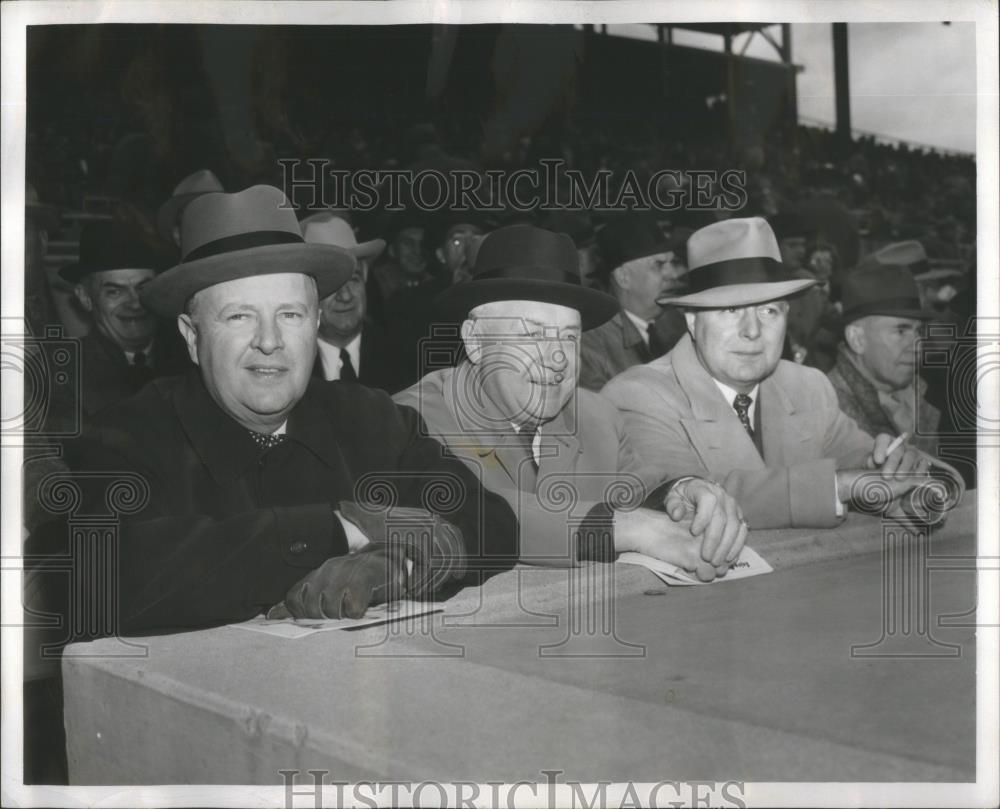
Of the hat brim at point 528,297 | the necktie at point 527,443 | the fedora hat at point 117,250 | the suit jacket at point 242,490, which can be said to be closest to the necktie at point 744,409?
the hat brim at point 528,297

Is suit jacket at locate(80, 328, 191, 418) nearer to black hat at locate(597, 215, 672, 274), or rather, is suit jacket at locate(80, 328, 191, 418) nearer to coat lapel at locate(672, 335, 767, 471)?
black hat at locate(597, 215, 672, 274)

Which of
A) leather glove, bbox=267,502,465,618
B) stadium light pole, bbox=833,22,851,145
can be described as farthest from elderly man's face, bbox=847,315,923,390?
leather glove, bbox=267,502,465,618

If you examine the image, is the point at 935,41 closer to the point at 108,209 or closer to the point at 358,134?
the point at 358,134

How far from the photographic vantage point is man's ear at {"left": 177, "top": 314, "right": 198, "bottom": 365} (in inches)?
152

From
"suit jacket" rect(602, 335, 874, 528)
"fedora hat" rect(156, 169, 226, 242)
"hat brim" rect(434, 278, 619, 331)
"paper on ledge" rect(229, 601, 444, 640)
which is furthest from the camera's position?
"suit jacket" rect(602, 335, 874, 528)

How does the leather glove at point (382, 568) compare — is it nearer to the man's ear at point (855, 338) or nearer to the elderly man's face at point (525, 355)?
the elderly man's face at point (525, 355)

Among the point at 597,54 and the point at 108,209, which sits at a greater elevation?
the point at 597,54

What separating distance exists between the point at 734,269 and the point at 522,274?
2.58ft

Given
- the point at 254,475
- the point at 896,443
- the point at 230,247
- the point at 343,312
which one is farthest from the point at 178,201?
the point at 896,443

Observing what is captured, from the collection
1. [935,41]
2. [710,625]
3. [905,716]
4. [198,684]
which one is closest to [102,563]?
[198,684]

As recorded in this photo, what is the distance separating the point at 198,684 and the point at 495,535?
3.57 ft

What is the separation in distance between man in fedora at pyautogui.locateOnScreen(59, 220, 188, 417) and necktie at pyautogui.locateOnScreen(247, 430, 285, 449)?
0.33m

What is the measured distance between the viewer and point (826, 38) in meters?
4.09

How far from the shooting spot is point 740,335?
421 centimetres
